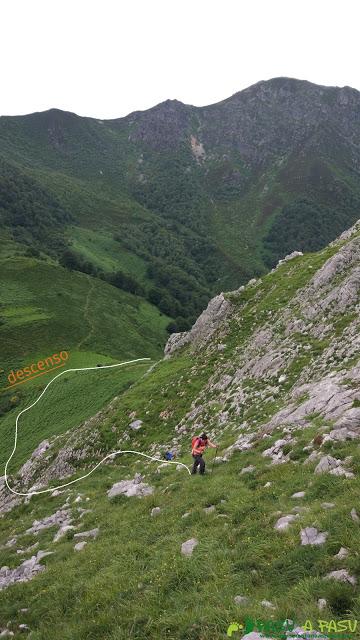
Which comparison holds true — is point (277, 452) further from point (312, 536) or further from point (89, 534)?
point (89, 534)

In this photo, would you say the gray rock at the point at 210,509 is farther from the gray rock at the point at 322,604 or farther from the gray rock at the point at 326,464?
the gray rock at the point at 322,604

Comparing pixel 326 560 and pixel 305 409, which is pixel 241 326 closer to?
pixel 305 409

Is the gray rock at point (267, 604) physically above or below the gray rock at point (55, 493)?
above

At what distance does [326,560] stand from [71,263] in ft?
560

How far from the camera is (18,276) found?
137750 mm

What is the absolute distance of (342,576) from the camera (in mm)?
8781

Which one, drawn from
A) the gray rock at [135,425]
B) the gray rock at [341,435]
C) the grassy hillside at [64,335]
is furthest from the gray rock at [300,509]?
the grassy hillside at [64,335]

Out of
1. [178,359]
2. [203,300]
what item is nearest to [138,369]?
[178,359]

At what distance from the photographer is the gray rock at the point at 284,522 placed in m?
11.5

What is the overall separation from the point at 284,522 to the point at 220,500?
13.4ft

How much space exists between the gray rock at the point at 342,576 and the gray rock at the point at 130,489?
12830 millimetres

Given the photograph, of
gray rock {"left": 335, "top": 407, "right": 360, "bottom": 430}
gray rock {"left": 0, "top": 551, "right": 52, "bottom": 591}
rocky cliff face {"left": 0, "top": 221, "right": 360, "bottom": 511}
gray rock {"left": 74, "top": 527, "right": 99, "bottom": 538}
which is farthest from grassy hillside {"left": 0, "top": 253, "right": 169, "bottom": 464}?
gray rock {"left": 335, "top": 407, "right": 360, "bottom": 430}

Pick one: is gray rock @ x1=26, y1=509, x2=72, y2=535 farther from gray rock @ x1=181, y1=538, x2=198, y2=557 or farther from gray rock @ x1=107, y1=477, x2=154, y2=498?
gray rock @ x1=181, y1=538, x2=198, y2=557

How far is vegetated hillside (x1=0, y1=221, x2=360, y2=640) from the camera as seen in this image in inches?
388
